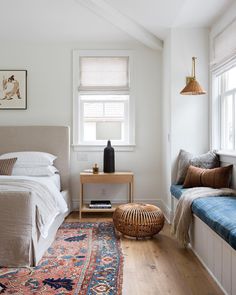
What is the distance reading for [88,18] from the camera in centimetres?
427

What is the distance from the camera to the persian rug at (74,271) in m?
2.31

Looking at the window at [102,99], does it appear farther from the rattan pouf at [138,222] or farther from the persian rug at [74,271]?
the persian rug at [74,271]

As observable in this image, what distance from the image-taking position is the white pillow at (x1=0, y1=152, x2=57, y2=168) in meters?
4.32

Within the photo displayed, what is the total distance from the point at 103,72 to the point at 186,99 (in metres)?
1.37

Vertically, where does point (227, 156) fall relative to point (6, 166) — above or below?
above

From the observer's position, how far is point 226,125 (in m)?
4.00

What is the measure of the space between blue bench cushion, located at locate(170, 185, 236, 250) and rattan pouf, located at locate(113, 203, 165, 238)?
0.63 metres

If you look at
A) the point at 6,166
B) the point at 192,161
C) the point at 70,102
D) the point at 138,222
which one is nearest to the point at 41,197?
the point at 138,222

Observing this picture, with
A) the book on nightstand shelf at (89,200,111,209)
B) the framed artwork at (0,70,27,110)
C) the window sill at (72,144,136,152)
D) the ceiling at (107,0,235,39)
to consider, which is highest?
the ceiling at (107,0,235,39)

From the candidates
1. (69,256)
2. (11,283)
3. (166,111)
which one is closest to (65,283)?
(11,283)

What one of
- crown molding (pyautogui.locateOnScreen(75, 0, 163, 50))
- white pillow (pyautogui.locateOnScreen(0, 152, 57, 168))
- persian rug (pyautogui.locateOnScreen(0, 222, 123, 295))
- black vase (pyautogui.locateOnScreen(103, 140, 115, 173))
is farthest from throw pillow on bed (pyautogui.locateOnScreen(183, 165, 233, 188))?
crown molding (pyautogui.locateOnScreen(75, 0, 163, 50))

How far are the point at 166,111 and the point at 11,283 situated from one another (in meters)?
2.94

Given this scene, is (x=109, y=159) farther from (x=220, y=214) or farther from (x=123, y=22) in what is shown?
(x=220, y=214)

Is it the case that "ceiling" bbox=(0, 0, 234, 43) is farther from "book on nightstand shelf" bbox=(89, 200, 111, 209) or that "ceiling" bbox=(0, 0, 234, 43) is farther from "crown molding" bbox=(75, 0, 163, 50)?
"book on nightstand shelf" bbox=(89, 200, 111, 209)
